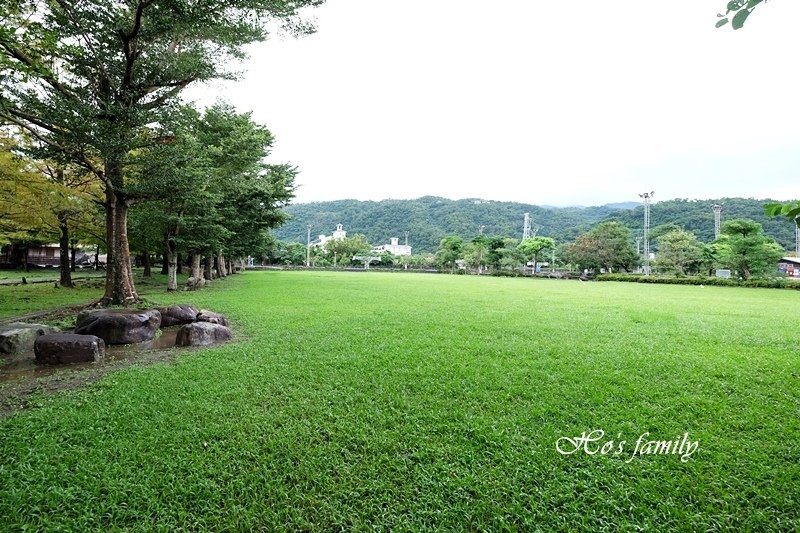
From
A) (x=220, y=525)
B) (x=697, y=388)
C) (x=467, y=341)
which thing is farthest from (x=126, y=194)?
(x=697, y=388)

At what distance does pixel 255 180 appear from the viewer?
733 inches

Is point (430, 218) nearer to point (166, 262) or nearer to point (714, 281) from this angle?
point (714, 281)

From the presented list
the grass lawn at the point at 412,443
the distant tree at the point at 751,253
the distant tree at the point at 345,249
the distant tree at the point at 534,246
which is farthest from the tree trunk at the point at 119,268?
the distant tree at the point at 345,249

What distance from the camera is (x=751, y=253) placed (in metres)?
26.1

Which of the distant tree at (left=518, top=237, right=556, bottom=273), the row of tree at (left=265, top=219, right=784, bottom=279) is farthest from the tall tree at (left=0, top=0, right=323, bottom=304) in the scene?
the distant tree at (left=518, top=237, right=556, bottom=273)

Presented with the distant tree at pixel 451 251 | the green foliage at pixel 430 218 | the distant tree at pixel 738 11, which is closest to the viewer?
the distant tree at pixel 738 11

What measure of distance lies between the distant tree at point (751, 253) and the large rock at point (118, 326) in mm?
33683

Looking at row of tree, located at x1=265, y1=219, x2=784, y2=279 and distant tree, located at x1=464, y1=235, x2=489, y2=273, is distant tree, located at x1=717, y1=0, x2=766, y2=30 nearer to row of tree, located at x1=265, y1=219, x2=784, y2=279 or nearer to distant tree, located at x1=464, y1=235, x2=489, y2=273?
row of tree, located at x1=265, y1=219, x2=784, y2=279

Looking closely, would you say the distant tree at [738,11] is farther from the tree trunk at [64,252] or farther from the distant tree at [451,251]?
the distant tree at [451,251]

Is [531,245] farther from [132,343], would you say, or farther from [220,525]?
[220,525]

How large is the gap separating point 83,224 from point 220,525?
17428 millimetres

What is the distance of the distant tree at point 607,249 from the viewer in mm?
38750

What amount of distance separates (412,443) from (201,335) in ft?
16.5

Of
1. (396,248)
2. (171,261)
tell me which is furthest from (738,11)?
(396,248)
